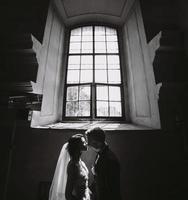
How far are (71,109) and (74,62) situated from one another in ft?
4.02

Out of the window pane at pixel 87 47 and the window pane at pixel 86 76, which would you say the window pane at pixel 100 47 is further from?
the window pane at pixel 86 76

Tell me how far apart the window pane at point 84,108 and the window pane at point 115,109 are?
51 centimetres

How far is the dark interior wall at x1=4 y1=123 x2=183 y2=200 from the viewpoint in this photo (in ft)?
7.25

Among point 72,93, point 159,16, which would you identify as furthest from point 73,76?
point 159,16

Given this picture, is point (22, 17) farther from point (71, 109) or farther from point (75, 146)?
point (75, 146)

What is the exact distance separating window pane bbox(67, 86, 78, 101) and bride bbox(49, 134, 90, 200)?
1631mm

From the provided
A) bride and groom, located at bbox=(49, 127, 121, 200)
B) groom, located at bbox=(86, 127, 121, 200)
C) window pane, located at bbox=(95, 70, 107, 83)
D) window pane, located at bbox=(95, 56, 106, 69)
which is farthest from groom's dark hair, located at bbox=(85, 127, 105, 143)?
window pane, located at bbox=(95, 56, 106, 69)

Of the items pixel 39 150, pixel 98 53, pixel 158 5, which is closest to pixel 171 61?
pixel 158 5

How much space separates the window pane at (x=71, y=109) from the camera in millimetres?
3293

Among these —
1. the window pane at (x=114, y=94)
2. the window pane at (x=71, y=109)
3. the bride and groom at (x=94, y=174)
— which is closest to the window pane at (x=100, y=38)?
the window pane at (x=114, y=94)

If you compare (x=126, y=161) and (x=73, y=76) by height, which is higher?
(x=73, y=76)

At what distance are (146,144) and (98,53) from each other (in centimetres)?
246

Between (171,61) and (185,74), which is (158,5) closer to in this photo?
(171,61)

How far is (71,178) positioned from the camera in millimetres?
1623
